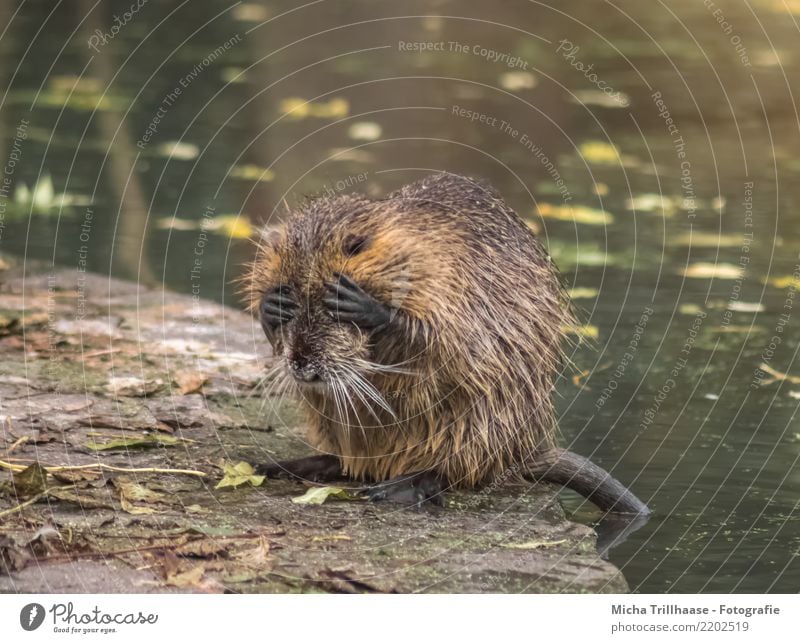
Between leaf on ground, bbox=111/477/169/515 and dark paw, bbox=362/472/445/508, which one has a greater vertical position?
dark paw, bbox=362/472/445/508

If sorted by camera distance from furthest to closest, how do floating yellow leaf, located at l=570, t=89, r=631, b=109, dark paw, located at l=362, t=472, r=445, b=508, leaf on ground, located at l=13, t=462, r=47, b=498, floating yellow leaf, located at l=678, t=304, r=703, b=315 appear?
1. floating yellow leaf, located at l=570, t=89, r=631, b=109
2. floating yellow leaf, located at l=678, t=304, r=703, b=315
3. dark paw, located at l=362, t=472, r=445, b=508
4. leaf on ground, located at l=13, t=462, r=47, b=498

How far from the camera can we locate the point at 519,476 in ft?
18.5

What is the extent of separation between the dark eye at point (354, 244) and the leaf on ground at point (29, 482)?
1.45 metres

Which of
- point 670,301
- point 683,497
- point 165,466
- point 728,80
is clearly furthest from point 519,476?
point 728,80

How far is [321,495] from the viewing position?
17.2 feet

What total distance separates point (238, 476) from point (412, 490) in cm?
73

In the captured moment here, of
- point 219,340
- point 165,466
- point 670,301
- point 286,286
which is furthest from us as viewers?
point 670,301

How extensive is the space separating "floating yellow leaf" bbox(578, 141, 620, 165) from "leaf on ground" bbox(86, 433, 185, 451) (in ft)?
23.0

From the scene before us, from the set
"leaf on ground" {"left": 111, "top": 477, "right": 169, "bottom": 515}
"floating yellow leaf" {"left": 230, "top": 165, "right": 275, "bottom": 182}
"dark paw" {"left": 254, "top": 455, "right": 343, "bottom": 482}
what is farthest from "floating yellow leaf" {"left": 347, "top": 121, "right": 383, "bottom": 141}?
"leaf on ground" {"left": 111, "top": 477, "right": 169, "bottom": 515}

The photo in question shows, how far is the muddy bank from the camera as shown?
14.5ft

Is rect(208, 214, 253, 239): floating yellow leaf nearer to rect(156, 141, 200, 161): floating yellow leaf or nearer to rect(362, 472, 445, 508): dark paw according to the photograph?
rect(156, 141, 200, 161): floating yellow leaf

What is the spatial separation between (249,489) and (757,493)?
7.40 ft

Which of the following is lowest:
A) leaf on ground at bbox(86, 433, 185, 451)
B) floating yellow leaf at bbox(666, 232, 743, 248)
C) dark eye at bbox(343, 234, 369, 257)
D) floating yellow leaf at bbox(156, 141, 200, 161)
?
leaf on ground at bbox(86, 433, 185, 451)

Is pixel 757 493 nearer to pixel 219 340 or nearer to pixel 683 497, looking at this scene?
pixel 683 497
